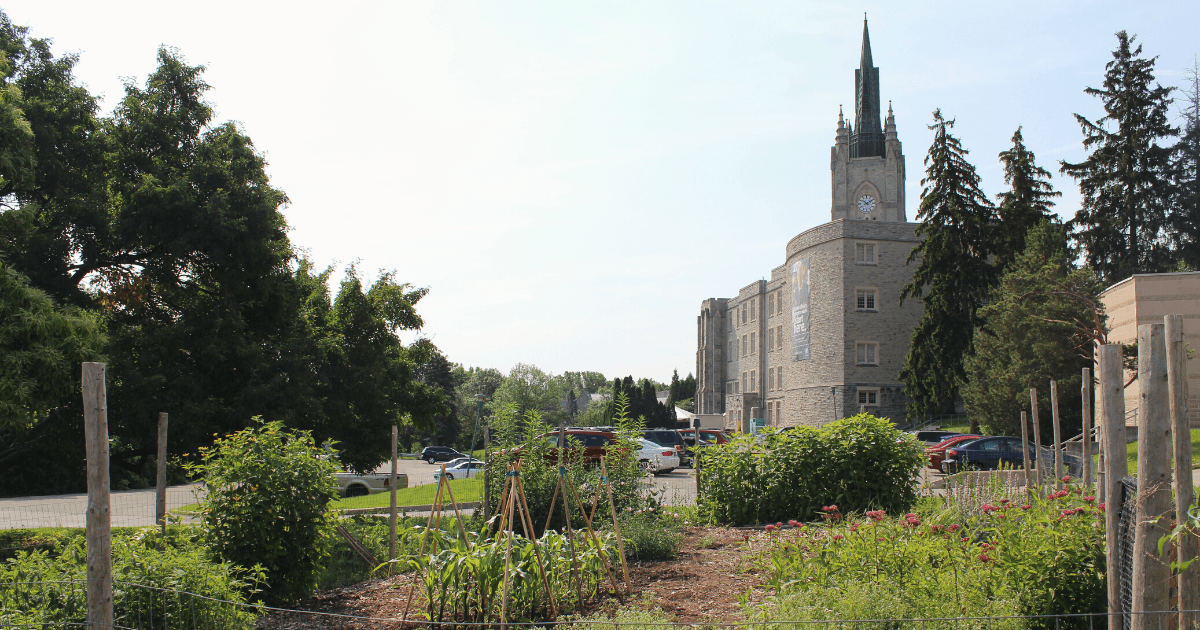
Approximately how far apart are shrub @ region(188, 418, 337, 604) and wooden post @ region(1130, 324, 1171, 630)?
6511 millimetres

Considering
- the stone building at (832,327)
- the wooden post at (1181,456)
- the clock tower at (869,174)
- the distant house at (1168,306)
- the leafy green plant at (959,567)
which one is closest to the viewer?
the wooden post at (1181,456)

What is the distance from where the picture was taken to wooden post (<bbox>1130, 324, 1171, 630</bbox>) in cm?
423

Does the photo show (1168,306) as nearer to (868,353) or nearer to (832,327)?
(868,353)

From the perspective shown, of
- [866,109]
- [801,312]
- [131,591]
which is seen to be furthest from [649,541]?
[866,109]

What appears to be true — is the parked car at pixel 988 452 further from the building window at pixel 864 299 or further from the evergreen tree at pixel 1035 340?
the building window at pixel 864 299

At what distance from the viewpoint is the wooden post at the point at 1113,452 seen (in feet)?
14.6

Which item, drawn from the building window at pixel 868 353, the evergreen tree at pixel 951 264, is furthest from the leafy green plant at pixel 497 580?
the building window at pixel 868 353

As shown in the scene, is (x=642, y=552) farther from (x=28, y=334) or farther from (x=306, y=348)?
(x=306, y=348)

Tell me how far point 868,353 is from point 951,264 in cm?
1058

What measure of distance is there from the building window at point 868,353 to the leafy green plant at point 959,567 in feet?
146

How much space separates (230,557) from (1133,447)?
23.6m

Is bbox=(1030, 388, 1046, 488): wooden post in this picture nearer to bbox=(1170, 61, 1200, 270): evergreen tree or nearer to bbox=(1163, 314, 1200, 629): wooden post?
bbox=(1163, 314, 1200, 629): wooden post

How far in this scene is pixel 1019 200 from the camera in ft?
131

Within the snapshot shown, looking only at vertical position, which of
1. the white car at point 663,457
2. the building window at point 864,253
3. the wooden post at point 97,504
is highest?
the building window at point 864,253
